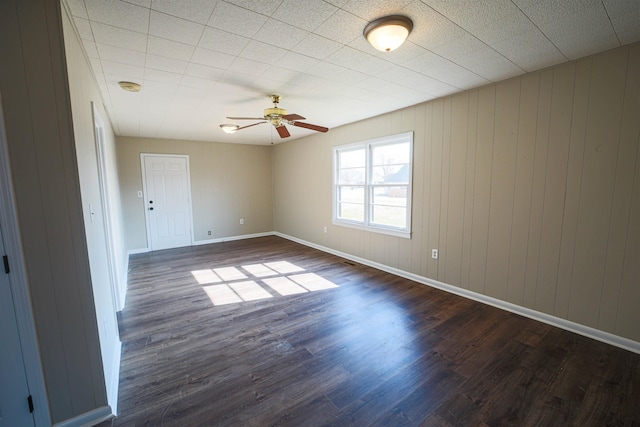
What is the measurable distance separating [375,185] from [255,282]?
2426 millimetres

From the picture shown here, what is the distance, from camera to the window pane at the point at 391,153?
4004 mm

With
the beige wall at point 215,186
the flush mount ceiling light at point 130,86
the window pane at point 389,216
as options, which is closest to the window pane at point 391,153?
the window pane at point 389,216

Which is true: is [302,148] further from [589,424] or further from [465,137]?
[589,424]

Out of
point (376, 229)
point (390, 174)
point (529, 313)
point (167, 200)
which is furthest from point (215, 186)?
point (529, 313)

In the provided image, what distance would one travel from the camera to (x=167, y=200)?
603 cm

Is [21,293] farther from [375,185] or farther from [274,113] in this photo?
[375,185]

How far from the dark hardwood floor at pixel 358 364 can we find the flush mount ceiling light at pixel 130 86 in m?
2.47

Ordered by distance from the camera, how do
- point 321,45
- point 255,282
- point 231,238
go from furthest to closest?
point 231,238, point 255,282, point 321,45

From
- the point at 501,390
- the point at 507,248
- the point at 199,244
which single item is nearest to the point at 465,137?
the point at 507,248

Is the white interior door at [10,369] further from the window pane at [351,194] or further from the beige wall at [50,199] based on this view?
the window pane at [351,194]

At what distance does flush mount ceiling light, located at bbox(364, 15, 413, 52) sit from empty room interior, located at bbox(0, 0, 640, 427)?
2cm

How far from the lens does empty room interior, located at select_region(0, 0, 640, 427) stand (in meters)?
1.47

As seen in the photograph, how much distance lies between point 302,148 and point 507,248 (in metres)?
4.36

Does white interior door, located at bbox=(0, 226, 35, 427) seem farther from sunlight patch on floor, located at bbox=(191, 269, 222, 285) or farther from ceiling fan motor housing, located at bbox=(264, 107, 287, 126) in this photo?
sunlight patch on floor, located at bbox=(191, 269, 222, 285)
